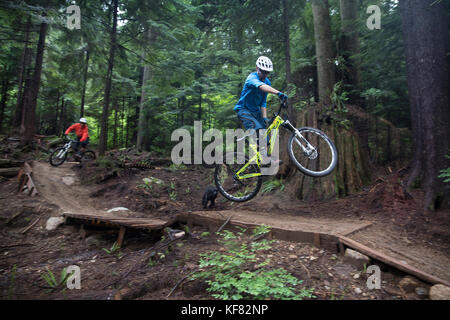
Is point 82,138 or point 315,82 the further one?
point 82,138

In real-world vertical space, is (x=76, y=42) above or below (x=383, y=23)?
above

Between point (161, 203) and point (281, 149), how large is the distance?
4.44 metres

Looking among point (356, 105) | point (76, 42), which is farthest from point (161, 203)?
point (76, 42)

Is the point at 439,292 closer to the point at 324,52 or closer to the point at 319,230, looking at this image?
the point at 319,230

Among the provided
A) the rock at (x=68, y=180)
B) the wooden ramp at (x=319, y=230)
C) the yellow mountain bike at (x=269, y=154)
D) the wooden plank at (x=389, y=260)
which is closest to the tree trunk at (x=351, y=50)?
the yellow mountain bike at (x=269, y=154)

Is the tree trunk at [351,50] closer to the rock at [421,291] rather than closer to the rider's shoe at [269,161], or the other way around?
the rider's shoe at [269,161]

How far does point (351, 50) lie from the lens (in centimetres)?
823

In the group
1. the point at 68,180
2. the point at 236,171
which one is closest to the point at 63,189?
the point at 68,180

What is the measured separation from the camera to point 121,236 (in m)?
6.21

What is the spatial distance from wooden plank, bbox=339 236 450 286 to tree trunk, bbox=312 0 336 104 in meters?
4.89

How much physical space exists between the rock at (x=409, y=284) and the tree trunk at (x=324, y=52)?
5.39 metres
